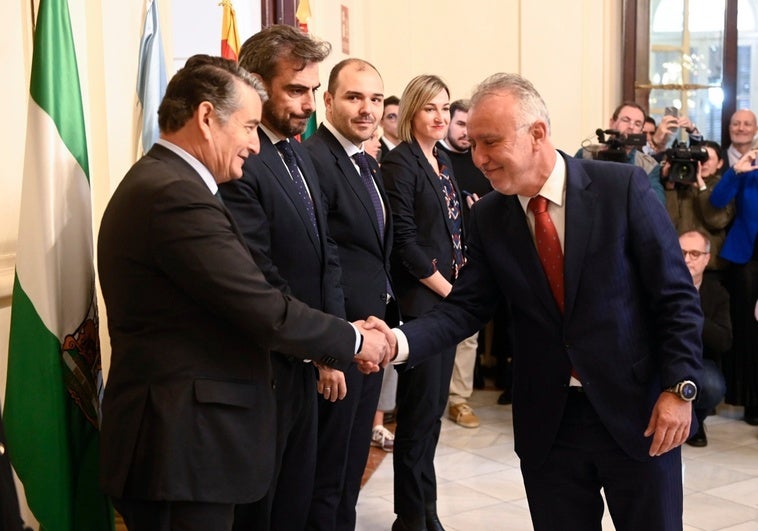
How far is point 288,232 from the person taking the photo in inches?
110

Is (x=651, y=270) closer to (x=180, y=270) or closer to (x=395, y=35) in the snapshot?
(x=180, y=270)

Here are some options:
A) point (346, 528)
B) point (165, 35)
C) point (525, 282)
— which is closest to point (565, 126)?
point (165, 35)

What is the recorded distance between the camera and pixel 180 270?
83.9 inches

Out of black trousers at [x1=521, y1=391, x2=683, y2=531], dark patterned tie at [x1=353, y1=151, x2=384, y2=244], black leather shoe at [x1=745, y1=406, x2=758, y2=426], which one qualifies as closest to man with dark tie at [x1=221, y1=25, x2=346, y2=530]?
dark patterned tie at [x1=353, y1=151, x2=384, y2=244]

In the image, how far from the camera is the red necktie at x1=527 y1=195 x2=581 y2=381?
2471mm

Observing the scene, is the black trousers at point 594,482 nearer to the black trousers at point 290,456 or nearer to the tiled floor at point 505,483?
the black trousers at point 290,456

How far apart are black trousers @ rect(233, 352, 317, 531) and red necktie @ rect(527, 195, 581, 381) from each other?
28.1 inches

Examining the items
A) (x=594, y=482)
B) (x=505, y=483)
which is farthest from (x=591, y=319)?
(x=505, y=483)

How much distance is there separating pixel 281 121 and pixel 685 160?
10.8 ft

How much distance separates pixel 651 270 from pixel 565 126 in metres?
5.87

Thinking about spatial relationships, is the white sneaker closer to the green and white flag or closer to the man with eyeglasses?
the man with eyeglasses

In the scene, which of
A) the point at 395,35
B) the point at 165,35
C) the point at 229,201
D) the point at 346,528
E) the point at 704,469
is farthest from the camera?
the point at 395,35

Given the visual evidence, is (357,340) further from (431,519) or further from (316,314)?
(431,519)

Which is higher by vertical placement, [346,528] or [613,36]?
[613,36]
